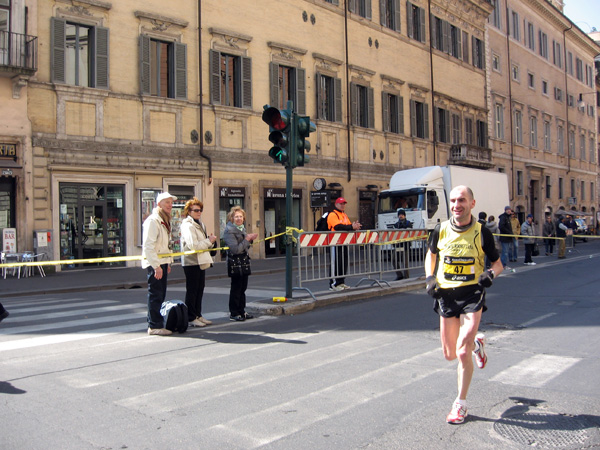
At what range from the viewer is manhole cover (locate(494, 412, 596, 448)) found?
4055mm

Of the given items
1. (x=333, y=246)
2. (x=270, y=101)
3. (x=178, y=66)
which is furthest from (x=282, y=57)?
(x=333, y=246)

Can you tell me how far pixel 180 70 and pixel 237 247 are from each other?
14.0 metres

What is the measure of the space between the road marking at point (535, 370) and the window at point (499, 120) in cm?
3754

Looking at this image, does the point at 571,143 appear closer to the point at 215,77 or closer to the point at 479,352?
the point at 215,77

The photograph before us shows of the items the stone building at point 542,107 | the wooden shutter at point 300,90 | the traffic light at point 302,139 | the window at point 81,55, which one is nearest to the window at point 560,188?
the stone building at point 542,107

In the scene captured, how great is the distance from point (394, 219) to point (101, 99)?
1136cm

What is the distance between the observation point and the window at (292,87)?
24875mm

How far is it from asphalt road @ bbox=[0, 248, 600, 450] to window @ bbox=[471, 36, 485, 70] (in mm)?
33051

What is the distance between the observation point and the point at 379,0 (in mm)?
30406

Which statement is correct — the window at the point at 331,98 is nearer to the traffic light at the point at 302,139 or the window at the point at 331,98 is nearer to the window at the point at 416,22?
the window at the point at 416,22

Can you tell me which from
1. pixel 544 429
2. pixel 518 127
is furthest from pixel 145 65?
pixel 518 127

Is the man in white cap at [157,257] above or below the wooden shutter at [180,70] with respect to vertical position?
below

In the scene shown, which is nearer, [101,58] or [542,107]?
[101,58]

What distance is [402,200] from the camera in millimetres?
23234
